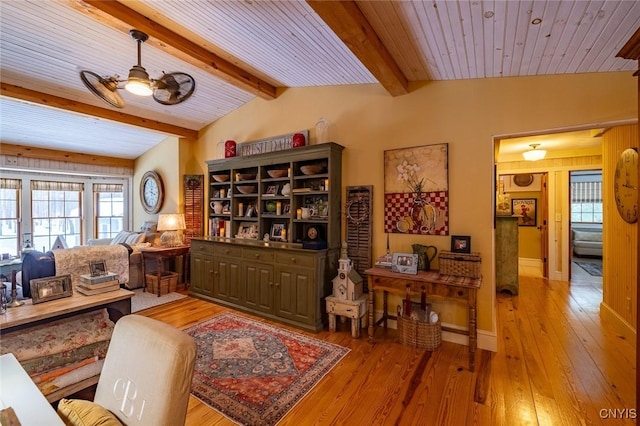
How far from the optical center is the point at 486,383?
2287mm

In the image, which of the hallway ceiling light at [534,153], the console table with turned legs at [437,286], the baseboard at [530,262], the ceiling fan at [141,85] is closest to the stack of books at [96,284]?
the ceiling fan at [141,85]

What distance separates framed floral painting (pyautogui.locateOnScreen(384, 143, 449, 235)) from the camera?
3053mm

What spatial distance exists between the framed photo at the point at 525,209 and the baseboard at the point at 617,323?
128 inches

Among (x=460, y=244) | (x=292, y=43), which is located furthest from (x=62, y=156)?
(x=460, y=244)

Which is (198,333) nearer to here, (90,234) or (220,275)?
(220,275)

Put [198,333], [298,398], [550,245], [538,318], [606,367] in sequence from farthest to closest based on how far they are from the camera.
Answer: [550,245]
[538,318]
[198,333]
[606,367]
[298,398]

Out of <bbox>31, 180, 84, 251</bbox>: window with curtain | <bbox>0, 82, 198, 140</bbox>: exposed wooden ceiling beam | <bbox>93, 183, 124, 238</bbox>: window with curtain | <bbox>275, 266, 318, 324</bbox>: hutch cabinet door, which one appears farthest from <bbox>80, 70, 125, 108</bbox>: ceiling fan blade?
<bbox>93, 183, 124, 238</bbox>: window with curtain

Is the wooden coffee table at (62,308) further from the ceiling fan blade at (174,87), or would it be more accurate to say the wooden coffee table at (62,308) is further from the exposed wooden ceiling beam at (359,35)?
the exposed wooden ceiling beam at (359,35)

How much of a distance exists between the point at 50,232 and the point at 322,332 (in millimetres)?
6105

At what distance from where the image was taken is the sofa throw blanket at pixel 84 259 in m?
2.47

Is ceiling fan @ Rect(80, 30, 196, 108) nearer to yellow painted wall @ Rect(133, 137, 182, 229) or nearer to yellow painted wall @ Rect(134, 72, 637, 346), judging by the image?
yellow painted wall @ Rect(134, 72, 637, 346)

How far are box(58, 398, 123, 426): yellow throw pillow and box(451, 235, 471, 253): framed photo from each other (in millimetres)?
2804

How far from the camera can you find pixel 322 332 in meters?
3.22

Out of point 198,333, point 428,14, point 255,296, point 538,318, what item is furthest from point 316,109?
point 538,318
